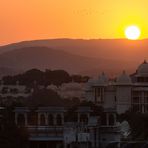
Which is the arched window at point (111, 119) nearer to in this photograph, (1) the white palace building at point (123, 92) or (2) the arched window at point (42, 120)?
(2) the arched window at point (42, 120)

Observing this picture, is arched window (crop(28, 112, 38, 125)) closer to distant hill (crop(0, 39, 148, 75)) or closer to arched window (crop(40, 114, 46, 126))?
arched window (crop(40, 114, 46, 126))

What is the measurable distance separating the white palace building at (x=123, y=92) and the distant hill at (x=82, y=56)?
95828 mm

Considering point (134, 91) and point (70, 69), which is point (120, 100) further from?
point (70, 69)

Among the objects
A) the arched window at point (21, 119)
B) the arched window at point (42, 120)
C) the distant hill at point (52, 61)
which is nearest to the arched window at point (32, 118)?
the arched window at point (42, 120)

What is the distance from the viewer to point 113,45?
649ft

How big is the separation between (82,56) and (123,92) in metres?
127

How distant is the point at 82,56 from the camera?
191500 millimetres

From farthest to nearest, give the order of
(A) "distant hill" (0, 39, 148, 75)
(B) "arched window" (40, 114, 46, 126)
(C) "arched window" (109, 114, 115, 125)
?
(A) "distant hill" (0, 39, 148, 75)
(C) "arched window" (109, 114, 115, 125)
(B) "arched window" (40, 114, 46, 126)

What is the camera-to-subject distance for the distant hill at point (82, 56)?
173m

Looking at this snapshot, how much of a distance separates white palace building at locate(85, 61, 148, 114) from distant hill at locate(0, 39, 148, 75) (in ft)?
314

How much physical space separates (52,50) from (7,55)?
9607 millimetres

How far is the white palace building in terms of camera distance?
211 ft

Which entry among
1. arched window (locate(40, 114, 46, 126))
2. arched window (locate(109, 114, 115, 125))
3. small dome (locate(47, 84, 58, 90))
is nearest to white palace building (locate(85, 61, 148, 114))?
small dome (locate(47, 84, 58, 90))

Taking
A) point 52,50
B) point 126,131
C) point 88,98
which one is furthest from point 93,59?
point 126,131
